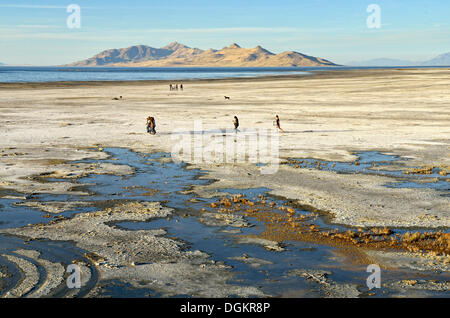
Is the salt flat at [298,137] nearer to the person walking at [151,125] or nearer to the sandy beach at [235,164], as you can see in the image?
the sandy beach at [235,164]

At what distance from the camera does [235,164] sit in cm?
2573

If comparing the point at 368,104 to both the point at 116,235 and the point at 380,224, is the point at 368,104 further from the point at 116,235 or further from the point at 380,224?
the point at 116,235

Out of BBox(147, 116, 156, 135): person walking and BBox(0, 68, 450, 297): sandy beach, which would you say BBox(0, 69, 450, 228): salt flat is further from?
BBox(147, 116, 156, 135): person walking

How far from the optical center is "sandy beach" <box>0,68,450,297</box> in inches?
544

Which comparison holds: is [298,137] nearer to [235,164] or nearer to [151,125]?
[235,164]

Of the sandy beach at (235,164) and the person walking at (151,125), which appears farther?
the person walking at (151,125)

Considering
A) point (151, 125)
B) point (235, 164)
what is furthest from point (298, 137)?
point (151, 125)

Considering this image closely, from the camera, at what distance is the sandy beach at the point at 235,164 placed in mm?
13812

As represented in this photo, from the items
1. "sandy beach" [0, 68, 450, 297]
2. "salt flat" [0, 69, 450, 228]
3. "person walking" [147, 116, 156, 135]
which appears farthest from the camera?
"person walking" [147, 116, 156, 135]

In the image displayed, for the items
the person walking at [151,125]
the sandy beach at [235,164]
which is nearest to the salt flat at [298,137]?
the sandy beach at [235,164]

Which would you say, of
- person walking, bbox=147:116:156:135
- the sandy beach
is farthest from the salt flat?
person walking, bbox=147:116:156:135

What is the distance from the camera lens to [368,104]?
59.3m

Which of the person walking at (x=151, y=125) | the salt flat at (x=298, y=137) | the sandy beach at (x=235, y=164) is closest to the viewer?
the sandy beach at (x=235, y=164)
